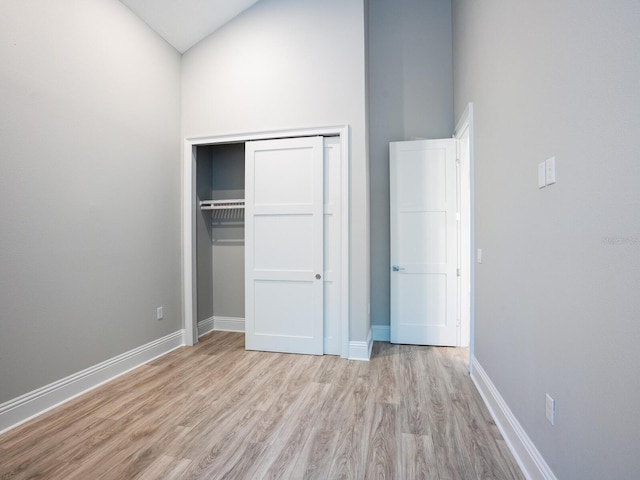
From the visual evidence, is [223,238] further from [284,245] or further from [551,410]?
[551,410]

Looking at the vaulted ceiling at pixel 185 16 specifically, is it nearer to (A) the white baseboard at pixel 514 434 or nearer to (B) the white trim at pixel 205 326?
(B) the white trim at pixel 205 326

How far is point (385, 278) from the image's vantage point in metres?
3.75

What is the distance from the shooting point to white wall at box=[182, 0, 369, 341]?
313 cm

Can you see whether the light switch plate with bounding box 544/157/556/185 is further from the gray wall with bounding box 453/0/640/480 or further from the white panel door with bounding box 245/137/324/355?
the white panel door with bounding box 245/137/324/355

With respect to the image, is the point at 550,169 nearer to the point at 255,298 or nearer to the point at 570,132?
the point at 570,132

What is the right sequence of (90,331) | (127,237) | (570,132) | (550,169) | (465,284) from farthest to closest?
(465,284)
(127,237)
(90,331)
(550,169)
(570,132)

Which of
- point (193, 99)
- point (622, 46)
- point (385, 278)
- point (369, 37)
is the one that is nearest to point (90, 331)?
point (193, 99)

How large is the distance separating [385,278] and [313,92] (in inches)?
83.4

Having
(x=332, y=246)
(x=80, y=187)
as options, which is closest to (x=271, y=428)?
(x=332, y=246)

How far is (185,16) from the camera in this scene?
10.4 ft

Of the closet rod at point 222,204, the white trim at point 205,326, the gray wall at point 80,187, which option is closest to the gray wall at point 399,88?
the closet rod at point 222,204

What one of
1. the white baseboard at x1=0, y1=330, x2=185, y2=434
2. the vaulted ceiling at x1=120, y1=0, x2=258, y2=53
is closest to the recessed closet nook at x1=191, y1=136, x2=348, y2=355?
the white baseboard at x1=0, y1=330, x2=185, y2=434

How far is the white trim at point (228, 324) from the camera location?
13.5 feet

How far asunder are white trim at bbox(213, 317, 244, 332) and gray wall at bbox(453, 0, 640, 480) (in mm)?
2897
